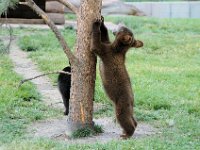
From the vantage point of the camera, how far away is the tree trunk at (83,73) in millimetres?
6504

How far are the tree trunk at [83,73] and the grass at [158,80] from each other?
682mm

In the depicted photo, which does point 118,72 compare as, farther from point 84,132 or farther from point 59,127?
point 59,127

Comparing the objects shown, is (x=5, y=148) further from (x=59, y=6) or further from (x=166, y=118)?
(x=59, y=6)

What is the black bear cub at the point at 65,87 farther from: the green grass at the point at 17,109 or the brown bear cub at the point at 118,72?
the brown bear cub at the point at 118,72

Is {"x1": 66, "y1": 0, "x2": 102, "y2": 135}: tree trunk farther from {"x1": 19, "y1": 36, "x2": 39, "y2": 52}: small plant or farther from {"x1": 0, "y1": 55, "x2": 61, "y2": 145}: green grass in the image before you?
{"x1": 19, "y1": 36, "x2": 39, "y2": 52}: small plant

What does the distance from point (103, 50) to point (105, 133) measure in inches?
41.5

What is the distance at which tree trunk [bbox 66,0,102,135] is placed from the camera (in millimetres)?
6504

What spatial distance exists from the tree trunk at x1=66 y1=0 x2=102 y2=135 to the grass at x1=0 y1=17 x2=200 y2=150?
2.24 ft

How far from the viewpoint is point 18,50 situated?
522 inches

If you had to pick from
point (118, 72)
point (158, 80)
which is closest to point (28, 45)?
point (158, 80)

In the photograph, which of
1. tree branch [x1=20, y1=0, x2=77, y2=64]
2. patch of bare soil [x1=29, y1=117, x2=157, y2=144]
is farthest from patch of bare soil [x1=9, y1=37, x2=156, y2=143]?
tree branch [x1=20, y1=0, x2=77, y2=64]

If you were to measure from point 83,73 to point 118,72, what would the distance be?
41 cm

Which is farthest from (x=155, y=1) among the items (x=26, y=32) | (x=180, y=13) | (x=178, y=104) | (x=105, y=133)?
(x=105, y=133)

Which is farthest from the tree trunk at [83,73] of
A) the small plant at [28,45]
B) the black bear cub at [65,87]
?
the small plant at [28,45]
